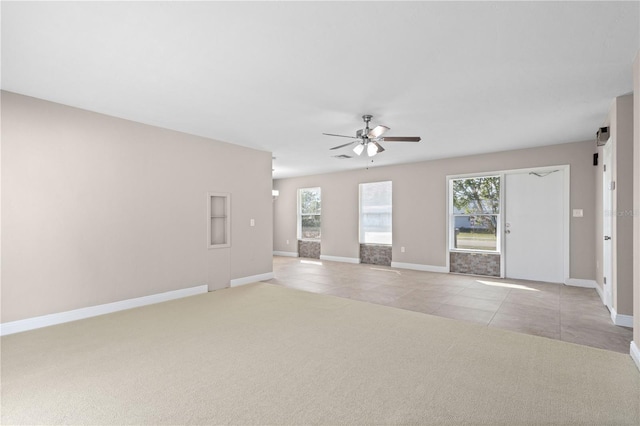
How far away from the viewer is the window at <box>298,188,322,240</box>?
9.39 metres

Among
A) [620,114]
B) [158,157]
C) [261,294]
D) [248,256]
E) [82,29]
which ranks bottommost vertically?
[261,294]

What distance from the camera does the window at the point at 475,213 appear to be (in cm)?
641

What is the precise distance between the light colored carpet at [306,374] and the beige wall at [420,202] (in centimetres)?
353

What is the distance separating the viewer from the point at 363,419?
187cm

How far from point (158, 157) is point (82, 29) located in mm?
2484

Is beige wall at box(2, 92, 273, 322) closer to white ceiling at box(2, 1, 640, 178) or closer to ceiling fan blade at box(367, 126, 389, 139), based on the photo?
white ceiling at box(2, 1, 640, 178)

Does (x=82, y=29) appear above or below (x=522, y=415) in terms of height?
above

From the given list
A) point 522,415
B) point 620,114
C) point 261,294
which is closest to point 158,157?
point 261,294

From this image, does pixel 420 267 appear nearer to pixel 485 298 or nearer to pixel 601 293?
pixel 485 298

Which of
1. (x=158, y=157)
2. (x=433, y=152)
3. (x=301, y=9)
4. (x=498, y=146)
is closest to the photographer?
(x=301, y=9)

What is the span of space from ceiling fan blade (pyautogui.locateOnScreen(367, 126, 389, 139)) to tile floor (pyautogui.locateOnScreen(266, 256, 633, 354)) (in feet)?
7.66

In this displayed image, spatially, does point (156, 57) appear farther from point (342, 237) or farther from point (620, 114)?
point (342, 237)

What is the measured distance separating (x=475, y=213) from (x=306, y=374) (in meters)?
5.53

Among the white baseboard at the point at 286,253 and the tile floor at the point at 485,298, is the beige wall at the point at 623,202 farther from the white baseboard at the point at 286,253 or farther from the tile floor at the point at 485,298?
the white baseboard at the point at 286,253
